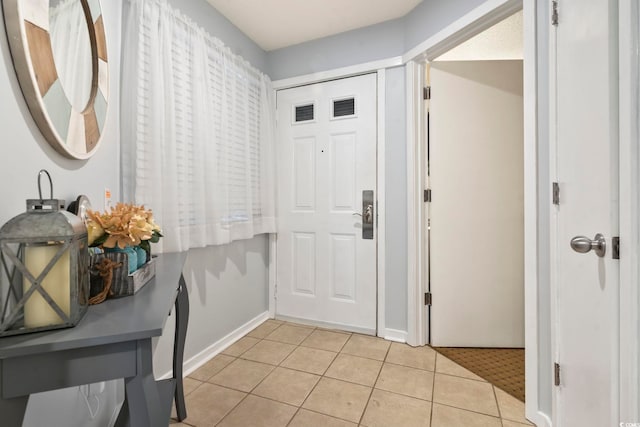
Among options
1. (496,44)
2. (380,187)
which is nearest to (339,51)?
(380,187)

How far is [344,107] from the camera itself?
2545mm

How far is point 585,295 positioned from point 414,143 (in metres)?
1.47

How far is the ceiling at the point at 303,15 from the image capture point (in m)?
2.14

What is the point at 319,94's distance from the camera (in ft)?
8.61

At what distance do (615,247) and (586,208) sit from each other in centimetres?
26

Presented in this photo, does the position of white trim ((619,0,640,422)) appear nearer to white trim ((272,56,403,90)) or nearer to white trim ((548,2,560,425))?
white trim ((548,2,560,425))

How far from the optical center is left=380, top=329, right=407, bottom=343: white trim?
232 centimetres

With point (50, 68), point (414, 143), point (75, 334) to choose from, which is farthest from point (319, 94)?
point (75, 334)

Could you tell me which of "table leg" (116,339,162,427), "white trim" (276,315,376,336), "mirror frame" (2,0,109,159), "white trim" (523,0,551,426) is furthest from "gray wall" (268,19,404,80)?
"table leg" (116,339,162,427)

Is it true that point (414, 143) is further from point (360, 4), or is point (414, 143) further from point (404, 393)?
point (404, 393)

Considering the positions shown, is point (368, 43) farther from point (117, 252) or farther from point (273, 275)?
point (117, 252)

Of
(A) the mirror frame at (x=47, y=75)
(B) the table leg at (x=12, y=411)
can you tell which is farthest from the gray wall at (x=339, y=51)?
(B) the table leg at (x=12, y=411)

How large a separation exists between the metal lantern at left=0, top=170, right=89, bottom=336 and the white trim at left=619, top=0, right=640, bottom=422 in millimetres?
1400

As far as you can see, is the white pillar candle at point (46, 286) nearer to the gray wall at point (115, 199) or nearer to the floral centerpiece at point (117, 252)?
the floral centerpiece at point (117, 252)
